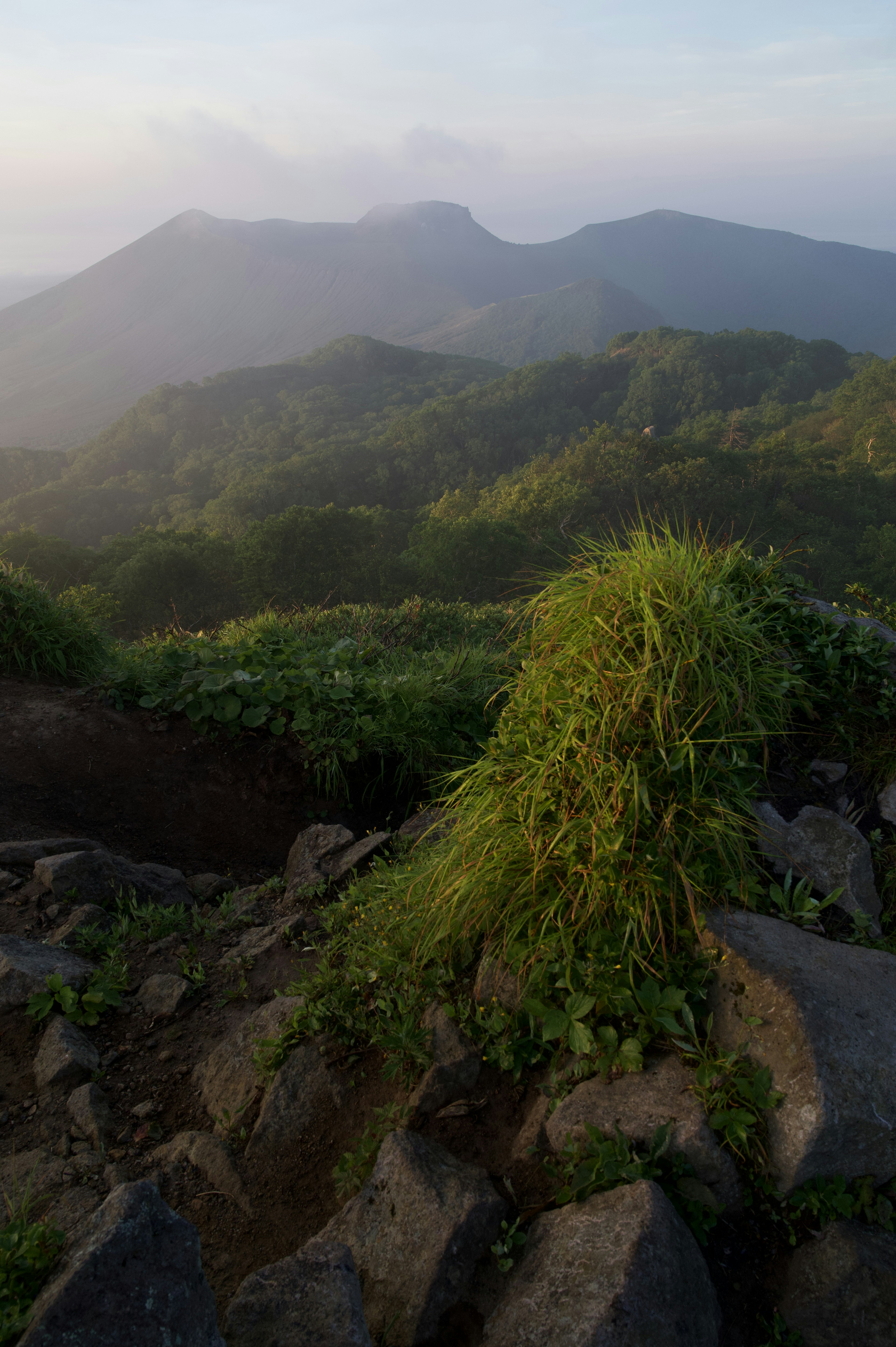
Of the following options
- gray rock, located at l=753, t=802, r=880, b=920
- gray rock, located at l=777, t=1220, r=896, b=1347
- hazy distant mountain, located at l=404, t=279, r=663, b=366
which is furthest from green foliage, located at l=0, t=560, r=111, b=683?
hazy distant mountain, located at l=404, t=279, r=663, b=366

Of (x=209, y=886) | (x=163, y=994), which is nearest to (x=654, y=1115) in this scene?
(x=163, y=994)

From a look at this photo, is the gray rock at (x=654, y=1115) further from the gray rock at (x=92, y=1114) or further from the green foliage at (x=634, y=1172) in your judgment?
the gray rock at (x=92, y=1114)

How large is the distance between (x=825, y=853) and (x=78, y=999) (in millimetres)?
2773

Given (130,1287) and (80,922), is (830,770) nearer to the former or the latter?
(130,1287)

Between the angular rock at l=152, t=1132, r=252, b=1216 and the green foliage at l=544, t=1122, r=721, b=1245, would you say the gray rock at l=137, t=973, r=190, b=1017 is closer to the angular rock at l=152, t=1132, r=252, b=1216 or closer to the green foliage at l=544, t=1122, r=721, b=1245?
the angular rock at l=152, t=1132, r=252, b=1216

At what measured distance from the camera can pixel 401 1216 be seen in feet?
5.88

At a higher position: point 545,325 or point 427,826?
point 545,325

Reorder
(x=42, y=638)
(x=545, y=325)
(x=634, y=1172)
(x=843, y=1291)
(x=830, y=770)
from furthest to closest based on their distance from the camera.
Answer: (x=545, y=325) < (x=42, y=638) < (x=830, y=770) < (x=634, y=1172) < (x=843, y=1291)

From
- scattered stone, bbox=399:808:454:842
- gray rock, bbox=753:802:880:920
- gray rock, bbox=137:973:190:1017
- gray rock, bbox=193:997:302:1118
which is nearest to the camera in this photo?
gray rock, bbox=193:997:302:1118

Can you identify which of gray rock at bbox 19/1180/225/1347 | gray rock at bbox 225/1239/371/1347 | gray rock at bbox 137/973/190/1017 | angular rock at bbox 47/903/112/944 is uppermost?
gray rock at bbox 19/1180/225/1347

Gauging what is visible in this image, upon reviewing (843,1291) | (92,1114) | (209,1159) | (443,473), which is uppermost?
(443,473)

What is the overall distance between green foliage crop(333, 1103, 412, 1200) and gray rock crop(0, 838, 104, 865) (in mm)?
2151

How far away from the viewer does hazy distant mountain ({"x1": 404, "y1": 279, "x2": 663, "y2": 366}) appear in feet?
410

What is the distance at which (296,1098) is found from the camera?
2211 mm
